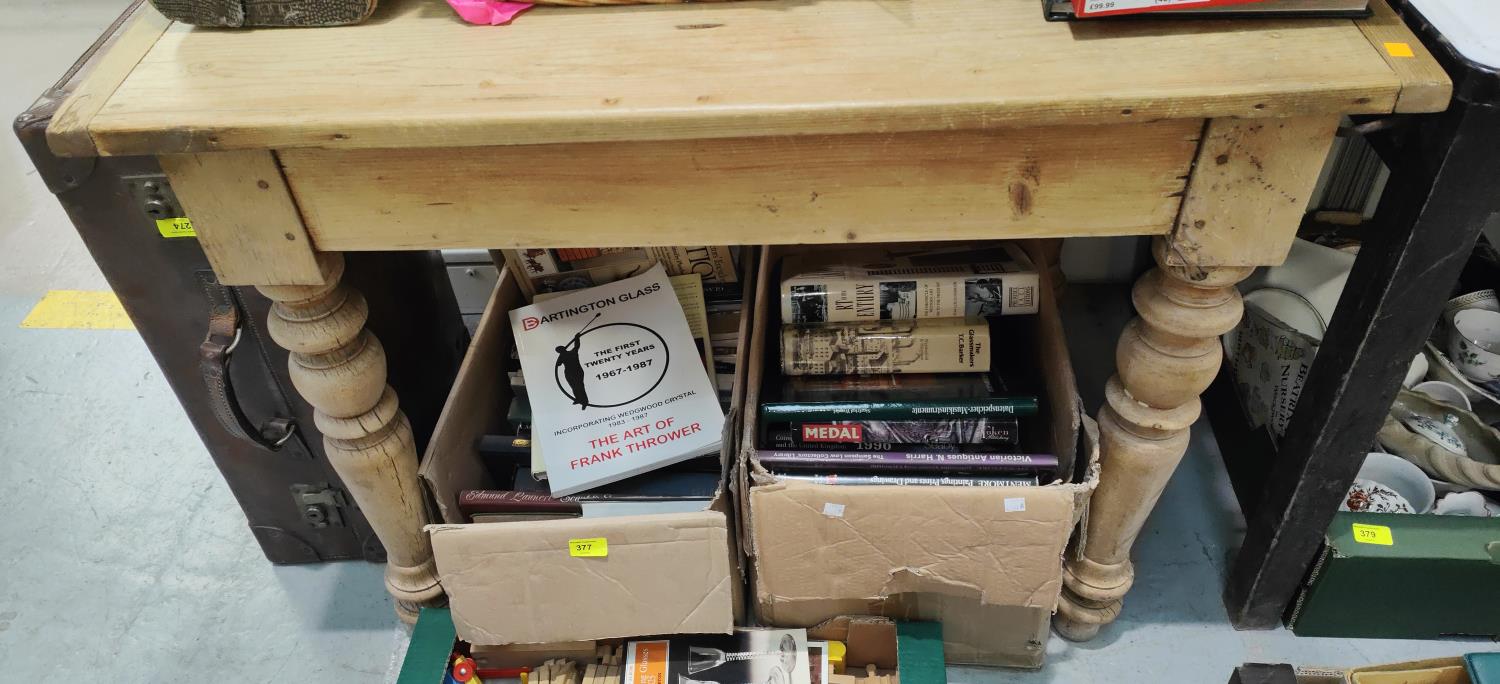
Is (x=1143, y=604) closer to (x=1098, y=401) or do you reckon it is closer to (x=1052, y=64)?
(x=1098, y=401)

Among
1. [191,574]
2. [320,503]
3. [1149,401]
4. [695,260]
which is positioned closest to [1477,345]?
[1149,401]

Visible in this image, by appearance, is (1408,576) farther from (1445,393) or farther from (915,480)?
(915,480)

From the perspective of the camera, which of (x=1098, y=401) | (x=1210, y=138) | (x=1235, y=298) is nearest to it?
(x=1210, y=138)

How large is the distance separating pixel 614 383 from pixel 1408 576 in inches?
35.1

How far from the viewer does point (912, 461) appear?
3.29 feet

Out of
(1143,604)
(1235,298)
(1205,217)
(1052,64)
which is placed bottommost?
(1143,604)

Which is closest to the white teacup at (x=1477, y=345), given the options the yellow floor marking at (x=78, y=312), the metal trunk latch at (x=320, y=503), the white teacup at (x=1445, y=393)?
the white teacup at (x=1445, y=393)

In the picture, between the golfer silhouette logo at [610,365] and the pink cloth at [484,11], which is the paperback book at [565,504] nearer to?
the golfer silhouette logo at [610,365]

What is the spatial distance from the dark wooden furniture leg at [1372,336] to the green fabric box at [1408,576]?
3 centimetres

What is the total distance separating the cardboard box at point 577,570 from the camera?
0.99 meters

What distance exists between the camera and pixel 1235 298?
0.85m

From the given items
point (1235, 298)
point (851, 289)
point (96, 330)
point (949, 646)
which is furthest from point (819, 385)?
point (96, 330)

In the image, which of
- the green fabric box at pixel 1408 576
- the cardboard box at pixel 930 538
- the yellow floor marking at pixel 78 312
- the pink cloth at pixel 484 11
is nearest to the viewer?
the pink cloth at pixel 484 11

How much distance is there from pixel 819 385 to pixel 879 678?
1.11 ft
